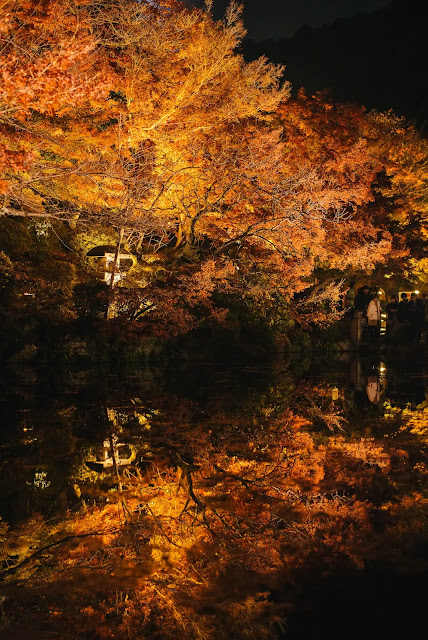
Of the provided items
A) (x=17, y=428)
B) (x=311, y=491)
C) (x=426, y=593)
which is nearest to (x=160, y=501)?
(x=311, y=491)

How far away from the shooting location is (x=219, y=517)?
4164mm

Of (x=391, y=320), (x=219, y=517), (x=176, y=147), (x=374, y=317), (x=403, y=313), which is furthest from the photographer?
(x=403, y=313)

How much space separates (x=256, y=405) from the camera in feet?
30.9

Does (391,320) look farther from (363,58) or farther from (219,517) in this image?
(363,58)

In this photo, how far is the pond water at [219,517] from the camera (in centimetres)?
285

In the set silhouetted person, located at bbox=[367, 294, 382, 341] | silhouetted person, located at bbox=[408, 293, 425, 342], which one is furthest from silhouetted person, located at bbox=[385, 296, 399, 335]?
silhouetted person, located at bbox=[367, 294, 382, 341]

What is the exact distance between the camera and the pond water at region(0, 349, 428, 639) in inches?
112

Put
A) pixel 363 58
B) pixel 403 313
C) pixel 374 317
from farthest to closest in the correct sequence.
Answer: pixel 363 58 < pixel 403 313 < pixel 374 317

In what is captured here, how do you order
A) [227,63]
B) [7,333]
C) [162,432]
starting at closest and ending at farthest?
[162,432] < [227,63] < [7,333]

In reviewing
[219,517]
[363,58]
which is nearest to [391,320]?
[219,517]

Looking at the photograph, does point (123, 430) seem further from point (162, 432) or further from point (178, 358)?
point (178, 358)

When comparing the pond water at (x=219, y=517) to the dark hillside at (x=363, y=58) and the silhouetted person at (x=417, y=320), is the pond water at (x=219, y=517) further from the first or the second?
the dark hillside at (x=363, y=58)

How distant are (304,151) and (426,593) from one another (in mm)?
17460

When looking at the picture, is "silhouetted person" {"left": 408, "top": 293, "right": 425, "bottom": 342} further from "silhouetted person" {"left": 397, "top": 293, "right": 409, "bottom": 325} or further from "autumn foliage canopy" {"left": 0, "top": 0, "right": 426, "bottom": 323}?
"autumn foliage canopy" {"left": 0, "top": 0, "right": 426, "bottom": 323}
